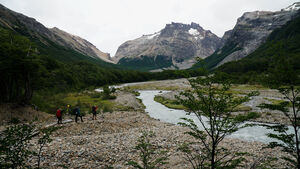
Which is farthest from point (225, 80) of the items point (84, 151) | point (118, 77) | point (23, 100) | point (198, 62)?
point (118, 77)

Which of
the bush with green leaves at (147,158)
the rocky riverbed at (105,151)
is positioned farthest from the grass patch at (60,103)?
the bush with green leaves at (147,158)

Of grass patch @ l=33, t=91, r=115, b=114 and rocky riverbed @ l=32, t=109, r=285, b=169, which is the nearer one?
rocky riverbed @ l=32, t=109, r=285, b=169

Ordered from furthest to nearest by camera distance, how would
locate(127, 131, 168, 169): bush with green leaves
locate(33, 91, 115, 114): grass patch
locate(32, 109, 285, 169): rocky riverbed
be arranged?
1. locate(33, 91, 115, 114): grass patch
2. locate(32, 109, 285, 169): rocky riverbed
3. locate(127, 131, 168, 169): bush with green leaves

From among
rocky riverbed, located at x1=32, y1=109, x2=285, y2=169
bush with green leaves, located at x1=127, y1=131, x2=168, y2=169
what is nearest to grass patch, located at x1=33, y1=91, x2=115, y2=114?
rocky riverbed, located at x1=32, y1=109, x2=285, y2=169

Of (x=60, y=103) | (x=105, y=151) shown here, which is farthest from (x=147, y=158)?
(x=60, y=103)

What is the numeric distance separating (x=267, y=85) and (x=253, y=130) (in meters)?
18.9

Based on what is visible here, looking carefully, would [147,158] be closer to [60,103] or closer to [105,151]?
[105,151]

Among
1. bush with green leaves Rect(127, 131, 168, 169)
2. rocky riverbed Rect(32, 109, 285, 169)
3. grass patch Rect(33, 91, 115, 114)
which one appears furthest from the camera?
grass patch Rect(33, 91, 115, 114)

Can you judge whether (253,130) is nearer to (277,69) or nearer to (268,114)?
(268,114)

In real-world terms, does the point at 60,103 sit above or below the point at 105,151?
above

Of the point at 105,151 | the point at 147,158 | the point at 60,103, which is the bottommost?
the point at 105,151

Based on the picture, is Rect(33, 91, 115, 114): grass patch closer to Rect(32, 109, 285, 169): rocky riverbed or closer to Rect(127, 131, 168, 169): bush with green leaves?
Rect(32, 109, 285, 169): rocky riverbed

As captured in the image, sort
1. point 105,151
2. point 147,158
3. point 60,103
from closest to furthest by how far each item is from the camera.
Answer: point 147,158, point 105,151, point 60,103

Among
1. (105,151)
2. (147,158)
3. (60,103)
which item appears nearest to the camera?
(147,158)
